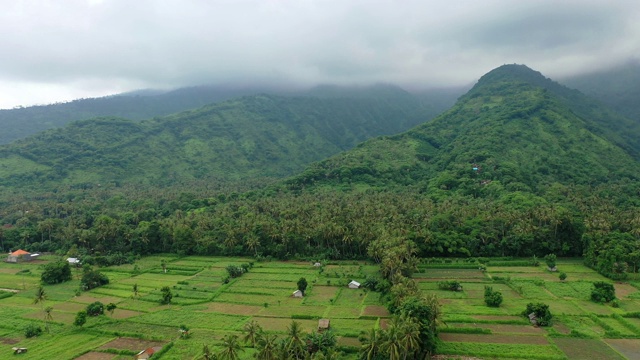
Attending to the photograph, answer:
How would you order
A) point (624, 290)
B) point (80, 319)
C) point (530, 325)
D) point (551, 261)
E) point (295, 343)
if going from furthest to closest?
point (551, 261) → point (624, 290) → point (80, 319) → point (530, 325) → point (295, 343)

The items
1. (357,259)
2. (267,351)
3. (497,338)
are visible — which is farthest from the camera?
(357,259)

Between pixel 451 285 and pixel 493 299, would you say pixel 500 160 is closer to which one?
pixel 451 285

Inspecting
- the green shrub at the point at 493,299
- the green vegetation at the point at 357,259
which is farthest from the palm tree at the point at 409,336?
the green shrub at the point at 493,299

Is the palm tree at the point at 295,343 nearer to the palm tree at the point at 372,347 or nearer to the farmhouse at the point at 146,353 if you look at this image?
the palm tree at the point at 372,347

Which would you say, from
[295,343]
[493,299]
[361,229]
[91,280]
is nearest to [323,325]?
[295,343]

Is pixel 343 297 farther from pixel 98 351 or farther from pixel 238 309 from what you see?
Answer: pixel 98 351

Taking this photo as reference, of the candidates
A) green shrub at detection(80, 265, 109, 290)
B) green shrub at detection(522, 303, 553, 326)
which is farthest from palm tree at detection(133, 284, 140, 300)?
green shrub at detection(522, 303, 553, 326)

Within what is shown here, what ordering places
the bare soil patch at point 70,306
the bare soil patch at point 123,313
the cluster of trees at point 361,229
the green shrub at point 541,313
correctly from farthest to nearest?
the cluster of trees at point 361,229 → the bare soil patch at point 70,306 → the bare soil patch at point 123,313 → the green shrub at point 541,313
